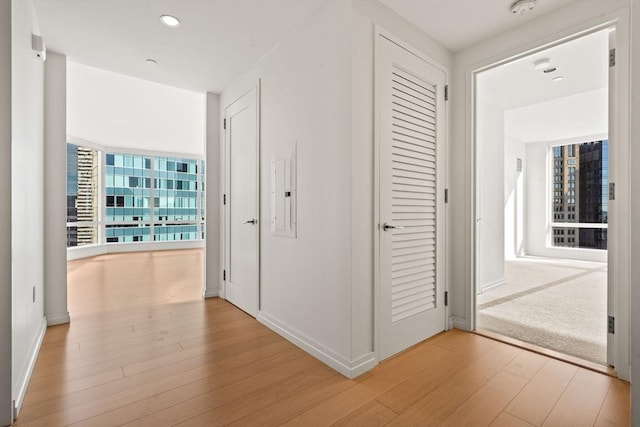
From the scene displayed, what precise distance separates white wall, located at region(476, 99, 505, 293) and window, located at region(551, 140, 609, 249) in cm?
372

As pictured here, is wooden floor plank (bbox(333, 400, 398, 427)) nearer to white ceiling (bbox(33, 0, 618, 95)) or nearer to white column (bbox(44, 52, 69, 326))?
white ceiling (bbox(33, 0, 618, 95))

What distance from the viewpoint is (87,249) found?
657 centimetres

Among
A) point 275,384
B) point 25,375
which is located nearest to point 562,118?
point 275,384

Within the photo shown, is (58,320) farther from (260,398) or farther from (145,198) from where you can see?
(145,198)

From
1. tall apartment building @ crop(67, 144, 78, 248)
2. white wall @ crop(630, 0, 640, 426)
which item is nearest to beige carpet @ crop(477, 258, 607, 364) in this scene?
white wall @ crop(630, 0, 640, 426)

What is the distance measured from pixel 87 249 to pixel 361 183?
706 centimetres

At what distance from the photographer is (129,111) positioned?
4.95 meters

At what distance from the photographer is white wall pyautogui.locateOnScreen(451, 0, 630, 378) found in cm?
182

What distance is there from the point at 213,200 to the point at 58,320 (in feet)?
5.85

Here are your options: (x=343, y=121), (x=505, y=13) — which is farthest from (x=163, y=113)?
(x=505, y=13)

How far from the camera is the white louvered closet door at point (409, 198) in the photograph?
81.9 inches

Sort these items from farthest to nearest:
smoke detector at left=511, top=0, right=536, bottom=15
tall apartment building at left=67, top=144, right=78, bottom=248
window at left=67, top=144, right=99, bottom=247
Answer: window at left=67, top=144, right=99, bottom=247 → tall apartment building at left=67, top=144, right=78, bottom=248 → smoke detector at left=511, top=0, right=536, bottom=15

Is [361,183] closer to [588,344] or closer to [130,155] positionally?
[588,344]

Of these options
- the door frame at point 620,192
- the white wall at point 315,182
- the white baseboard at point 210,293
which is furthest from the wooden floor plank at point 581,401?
the white baseboard at point 210,293
